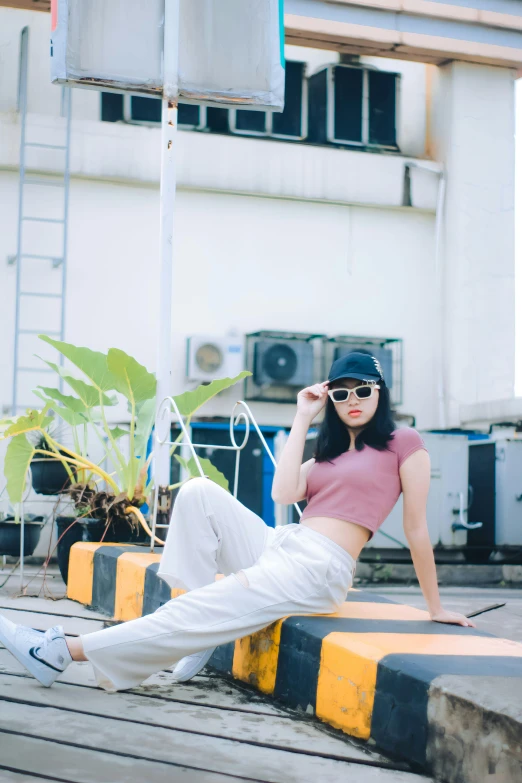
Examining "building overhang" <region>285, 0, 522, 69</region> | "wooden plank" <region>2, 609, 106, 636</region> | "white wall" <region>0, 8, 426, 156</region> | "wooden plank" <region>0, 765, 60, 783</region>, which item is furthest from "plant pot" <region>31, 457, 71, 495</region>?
"building overhang" <region>285, 0, 522, 69</region>

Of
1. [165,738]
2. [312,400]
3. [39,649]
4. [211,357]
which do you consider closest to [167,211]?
[312,400]

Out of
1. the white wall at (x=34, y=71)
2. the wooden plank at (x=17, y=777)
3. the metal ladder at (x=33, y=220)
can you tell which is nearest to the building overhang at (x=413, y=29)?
the white wall at (x=34, y=71)

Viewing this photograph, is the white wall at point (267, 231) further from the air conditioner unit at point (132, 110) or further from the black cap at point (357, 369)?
the black cap at point (357, 369)

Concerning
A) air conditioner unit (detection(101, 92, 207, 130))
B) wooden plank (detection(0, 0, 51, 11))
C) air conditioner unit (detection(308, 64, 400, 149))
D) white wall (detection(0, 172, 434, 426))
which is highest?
wooden plank (detection(0, 0, 51, 11))

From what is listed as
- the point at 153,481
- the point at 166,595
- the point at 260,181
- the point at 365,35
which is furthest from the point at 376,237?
the point at 166,595

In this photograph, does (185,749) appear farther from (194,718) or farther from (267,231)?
(267,231)

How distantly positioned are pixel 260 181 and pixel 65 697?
8598mm

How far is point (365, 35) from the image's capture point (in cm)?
1049

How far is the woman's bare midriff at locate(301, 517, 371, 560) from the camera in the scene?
295 centimetres

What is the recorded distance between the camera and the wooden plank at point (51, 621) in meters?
4.09

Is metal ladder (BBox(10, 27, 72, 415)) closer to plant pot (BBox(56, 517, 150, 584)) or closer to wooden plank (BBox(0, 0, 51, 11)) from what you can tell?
wooden plank (BBox(0, 0, 51, 11))

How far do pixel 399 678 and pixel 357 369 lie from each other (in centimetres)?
109

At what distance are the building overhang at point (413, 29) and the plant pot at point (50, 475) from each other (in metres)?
6.35

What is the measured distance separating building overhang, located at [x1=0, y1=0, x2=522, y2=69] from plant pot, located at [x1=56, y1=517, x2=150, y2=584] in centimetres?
667
